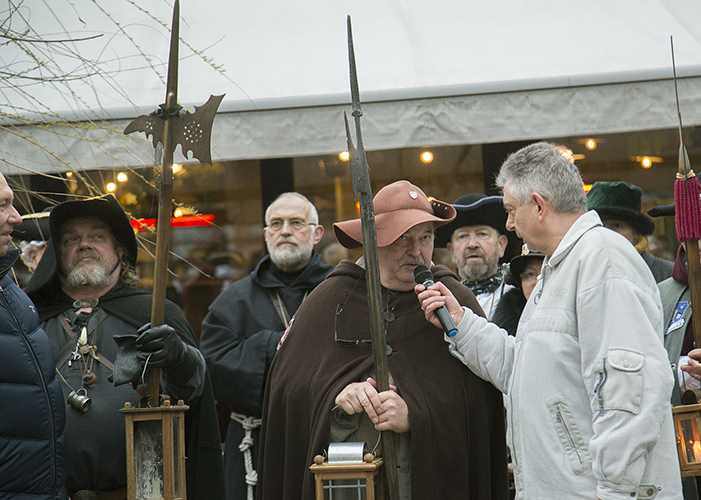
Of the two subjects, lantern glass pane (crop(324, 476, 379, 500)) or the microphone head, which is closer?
lantern glass pane (crop(324, 476, 379, 500))

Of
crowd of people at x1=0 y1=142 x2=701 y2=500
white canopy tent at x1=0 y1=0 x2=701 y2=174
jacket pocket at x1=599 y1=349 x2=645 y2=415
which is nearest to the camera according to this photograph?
jacket pocket at x1=599 y1=349 x2=645 y2=415

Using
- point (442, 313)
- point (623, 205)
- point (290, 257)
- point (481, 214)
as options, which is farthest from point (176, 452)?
point (623, 205)

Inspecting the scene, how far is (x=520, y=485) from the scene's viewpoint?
95.9 inches

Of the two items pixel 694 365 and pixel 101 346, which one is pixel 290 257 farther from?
pixel 694 365

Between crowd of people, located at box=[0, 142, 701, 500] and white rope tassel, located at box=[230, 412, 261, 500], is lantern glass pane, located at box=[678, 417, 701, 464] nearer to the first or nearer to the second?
crowd of people, located at box=[0, 142, 701, 500]

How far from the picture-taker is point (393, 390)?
2.78 metres

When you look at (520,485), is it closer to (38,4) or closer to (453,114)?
(453,114)

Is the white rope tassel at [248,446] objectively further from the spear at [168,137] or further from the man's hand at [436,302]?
the man's hand at [436,302]

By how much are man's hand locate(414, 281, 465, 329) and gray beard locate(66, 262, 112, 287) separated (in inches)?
66.0

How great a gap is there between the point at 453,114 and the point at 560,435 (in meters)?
2.85

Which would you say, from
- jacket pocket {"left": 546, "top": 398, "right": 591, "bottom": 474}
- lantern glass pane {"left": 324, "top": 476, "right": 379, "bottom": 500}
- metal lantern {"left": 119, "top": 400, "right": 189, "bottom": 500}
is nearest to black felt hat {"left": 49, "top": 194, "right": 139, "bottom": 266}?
metal lantern {"left": 119, "top": 400, "right": 189, "bottom": 500}

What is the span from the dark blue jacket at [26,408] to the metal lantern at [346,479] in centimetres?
97

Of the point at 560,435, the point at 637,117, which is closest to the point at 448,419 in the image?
the point at 560,435

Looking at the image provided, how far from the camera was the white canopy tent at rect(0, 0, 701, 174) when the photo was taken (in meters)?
4.71
